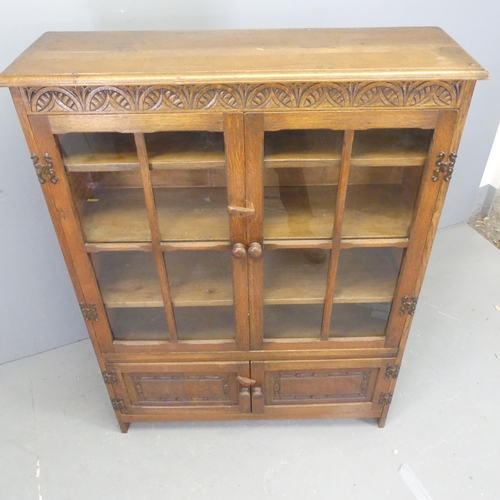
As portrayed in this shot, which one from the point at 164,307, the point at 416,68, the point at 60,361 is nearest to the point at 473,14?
the point at 416,68

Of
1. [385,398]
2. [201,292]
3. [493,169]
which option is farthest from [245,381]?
[493,169]

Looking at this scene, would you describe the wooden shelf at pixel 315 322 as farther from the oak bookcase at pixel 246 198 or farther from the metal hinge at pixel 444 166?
the metal hinge at pixel 444 166

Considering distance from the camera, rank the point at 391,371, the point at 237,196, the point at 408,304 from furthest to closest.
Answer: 1. the point at 391,371
2. the point at 408,304
3. the point at 237,196

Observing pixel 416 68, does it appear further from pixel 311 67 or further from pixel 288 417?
pixel 288 417

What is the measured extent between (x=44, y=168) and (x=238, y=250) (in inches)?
16.2

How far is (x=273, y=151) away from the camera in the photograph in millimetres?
876

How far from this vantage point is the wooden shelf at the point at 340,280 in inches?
42.5

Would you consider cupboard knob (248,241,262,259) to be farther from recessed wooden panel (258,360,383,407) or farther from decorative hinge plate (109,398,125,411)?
decorative hinge plate (109,398,125,411)

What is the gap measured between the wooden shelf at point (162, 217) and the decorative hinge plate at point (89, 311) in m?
0.18


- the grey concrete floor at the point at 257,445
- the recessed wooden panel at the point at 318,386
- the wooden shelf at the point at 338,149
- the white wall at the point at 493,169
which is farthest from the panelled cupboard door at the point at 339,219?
the white wall at the point at 493,169

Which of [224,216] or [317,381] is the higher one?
[224,216]

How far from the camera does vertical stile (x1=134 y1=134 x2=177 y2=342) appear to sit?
2.81 ft

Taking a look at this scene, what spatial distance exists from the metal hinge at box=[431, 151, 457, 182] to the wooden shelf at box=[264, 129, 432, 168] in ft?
0.09

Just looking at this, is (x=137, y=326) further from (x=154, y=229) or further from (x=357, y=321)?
(x=357, y=321)
